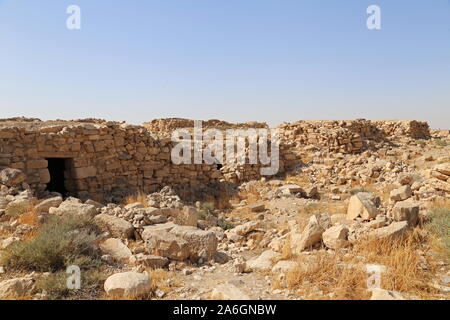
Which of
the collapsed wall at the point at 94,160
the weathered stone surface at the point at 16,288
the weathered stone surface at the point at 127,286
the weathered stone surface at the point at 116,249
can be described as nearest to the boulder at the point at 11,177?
the collapsed wall at the point at 94,160

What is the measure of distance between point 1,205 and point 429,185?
8.12 m

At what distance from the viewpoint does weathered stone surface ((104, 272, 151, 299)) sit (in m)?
3.12

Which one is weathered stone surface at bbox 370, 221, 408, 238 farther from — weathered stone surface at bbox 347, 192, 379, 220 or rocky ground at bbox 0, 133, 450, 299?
weathered stone surface at bbox 347, 192, 379, 220

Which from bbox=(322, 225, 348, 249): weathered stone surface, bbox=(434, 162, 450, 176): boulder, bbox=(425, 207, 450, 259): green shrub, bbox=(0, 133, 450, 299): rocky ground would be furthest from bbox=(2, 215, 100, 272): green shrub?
bbox=(434, 162, 450, 176): boulder

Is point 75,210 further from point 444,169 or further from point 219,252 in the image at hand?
point 444,169

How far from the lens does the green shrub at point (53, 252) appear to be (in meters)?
3.52

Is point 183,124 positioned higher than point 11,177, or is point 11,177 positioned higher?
point 183,124

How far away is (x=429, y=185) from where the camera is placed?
676cm

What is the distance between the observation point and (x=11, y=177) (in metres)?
6.24

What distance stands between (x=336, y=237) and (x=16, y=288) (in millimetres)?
3644

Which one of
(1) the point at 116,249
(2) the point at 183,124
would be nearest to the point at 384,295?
(1) the point at 116,249
